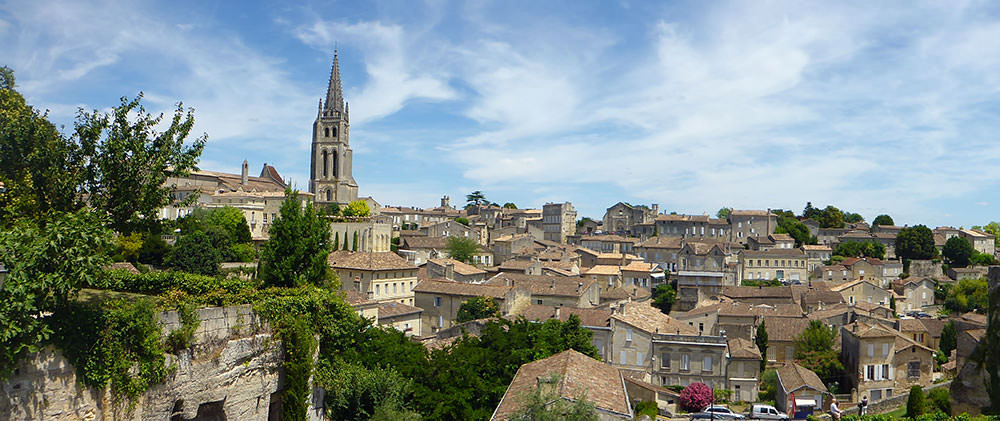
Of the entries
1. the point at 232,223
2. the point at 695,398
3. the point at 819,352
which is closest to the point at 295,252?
the point at 695,398

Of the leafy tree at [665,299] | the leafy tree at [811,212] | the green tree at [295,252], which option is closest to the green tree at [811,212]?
the leafy tree at [811,212]

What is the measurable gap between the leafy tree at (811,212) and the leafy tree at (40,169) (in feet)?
365

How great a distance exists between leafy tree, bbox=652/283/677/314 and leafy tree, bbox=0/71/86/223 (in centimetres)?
4976

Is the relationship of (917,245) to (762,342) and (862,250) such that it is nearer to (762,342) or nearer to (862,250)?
(862,250)

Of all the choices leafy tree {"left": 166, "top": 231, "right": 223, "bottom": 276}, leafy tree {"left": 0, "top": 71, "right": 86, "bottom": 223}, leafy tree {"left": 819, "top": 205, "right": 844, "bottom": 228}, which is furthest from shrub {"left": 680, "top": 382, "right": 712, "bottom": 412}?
leafy tree {"left": 819, "top": 205, "right": 844, "bottom": 228}

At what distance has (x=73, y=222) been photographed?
11.5 metres

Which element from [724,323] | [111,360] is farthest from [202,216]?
[111,360]

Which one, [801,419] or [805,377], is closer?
[801,419]

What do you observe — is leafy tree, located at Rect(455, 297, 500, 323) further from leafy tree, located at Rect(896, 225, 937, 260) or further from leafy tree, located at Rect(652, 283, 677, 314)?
leafy tree, located at Rect(896, 225, 937, 260)

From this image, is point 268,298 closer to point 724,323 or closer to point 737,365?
point 737,365

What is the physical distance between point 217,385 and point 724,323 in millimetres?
37972

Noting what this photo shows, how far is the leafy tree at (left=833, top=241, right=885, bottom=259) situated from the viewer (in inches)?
3300

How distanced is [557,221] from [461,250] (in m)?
34.3

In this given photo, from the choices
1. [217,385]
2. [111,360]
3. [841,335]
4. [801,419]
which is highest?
[111,360]
